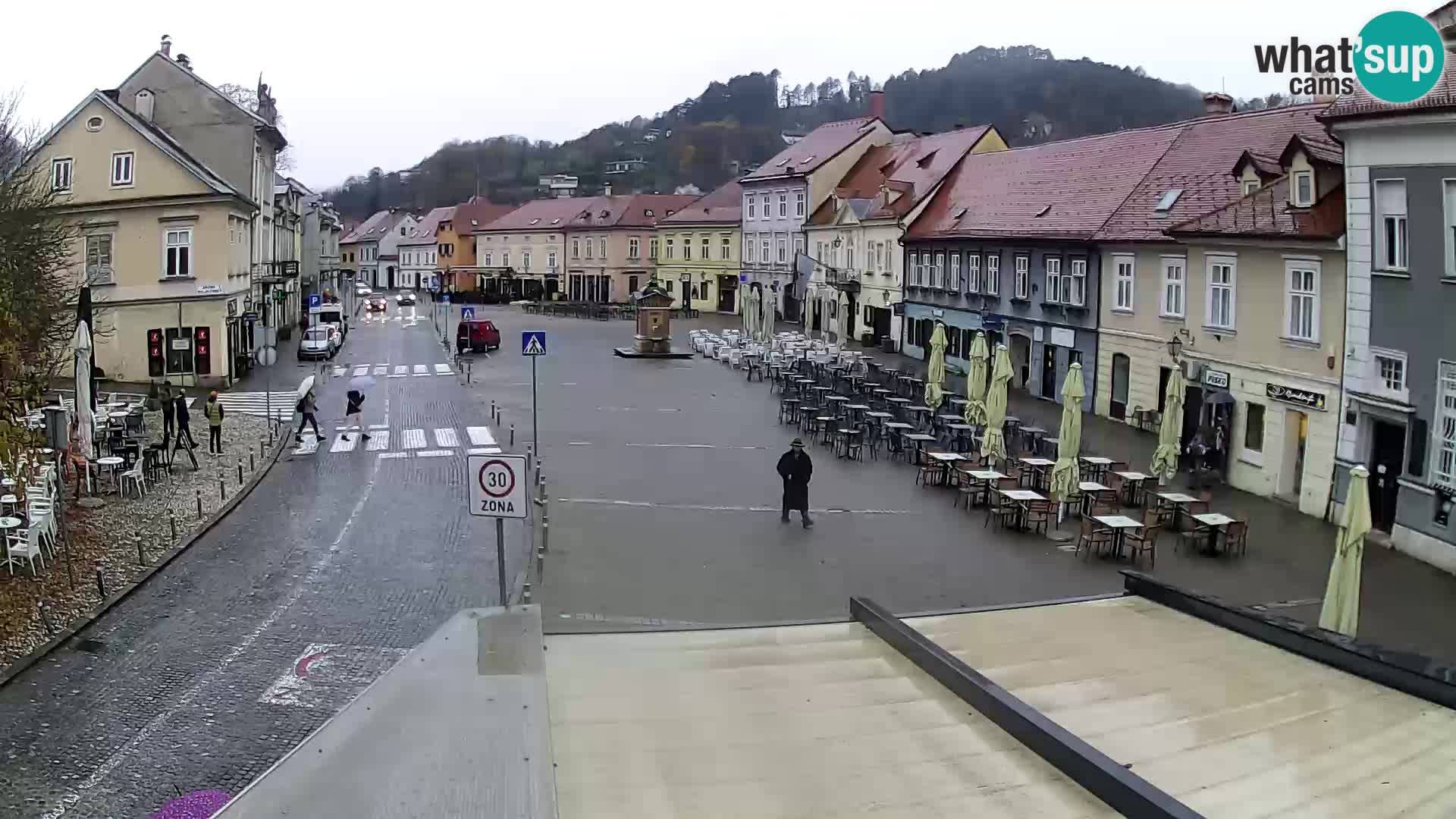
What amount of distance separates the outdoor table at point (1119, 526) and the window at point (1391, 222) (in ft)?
20.5

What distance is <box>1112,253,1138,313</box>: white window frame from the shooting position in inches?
1273

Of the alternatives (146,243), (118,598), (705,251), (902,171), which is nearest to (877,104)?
(902,171)

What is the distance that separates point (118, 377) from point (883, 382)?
24.3 meters

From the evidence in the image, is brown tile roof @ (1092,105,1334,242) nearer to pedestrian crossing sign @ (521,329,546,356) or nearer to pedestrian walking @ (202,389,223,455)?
pedestrian crossing sign @ (521,329,546,356)

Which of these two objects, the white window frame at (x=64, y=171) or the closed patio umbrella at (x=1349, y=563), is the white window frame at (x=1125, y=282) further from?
the white window frame at (x=64, y=171)

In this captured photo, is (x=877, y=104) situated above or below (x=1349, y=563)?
above

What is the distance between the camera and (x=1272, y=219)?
79.0 ft

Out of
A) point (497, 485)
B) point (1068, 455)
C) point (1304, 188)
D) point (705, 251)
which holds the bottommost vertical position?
point (1068, 455)

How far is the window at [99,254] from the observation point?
37.1 metres

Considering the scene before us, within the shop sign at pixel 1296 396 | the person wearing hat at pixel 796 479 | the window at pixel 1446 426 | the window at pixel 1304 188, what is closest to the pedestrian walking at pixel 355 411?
the person wearing hat at pixel 796 479

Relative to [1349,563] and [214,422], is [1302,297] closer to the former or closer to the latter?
[1349,563]

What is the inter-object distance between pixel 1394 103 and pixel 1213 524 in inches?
288

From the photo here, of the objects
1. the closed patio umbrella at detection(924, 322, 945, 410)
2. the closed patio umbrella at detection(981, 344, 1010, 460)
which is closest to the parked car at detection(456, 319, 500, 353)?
the closed patio umbrella at detection(924, 322, 945, 410)

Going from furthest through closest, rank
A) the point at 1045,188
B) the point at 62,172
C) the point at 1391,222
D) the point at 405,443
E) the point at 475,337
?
the point at 475,337
the point at 1045,188
the point at 62,172
the point at 405,443
the point at 1391,222
